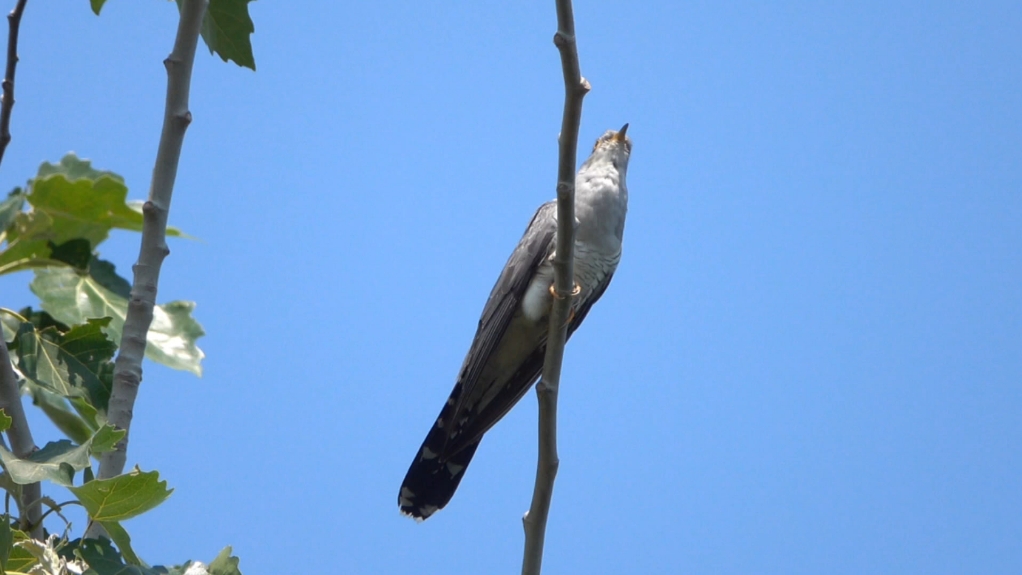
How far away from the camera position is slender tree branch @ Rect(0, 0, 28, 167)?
2018 millimetres

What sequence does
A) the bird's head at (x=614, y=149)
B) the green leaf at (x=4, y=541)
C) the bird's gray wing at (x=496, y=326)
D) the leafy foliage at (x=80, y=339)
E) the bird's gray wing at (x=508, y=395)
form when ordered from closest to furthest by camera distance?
the green leaf at (x=4, y=541)
the leafy foliage at (x=80, y=339)
the bird's gray wing at (x=496, y=326)
the bird's gray wing at (x=508, y=395)
the bird's head at (x=614, y=149)

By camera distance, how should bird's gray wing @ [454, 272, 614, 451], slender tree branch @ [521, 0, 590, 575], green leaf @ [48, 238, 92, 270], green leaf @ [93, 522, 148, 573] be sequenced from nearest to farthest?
green leaf @ [93, 522, 148, 573] < slender tree branch @ [521, 0, 590, 575] < green leaf @ [48, 238, 92, 270] < bird's gray wing @ [454, 272, 614, 451]

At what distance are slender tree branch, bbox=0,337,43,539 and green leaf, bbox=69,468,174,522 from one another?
0.18 metres

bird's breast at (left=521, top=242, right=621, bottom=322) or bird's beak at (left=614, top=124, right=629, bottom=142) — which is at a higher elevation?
bird's beak at (left=614, top=124, right=629, bottom=142)

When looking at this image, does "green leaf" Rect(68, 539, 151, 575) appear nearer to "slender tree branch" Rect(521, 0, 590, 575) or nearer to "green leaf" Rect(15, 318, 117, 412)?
"green leaf" Rect(15, 318, 117, 412)

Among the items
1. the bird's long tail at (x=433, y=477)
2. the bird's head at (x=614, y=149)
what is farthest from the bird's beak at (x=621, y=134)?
the bird's long tail at (x=433, y=477)

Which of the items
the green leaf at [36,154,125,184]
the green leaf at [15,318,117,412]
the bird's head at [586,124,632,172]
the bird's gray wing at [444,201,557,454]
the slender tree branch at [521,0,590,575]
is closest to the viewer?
the slender tree branch at [521,0,590,575]

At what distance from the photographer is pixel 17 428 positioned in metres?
2.02

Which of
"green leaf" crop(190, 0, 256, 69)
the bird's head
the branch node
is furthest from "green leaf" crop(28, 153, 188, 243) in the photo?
the bird's head

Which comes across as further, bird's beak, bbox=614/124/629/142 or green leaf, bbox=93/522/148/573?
bird's beak, bbox=614/124/629/142

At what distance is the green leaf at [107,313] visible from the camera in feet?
9.20

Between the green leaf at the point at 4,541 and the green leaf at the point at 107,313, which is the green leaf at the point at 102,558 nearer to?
the green leaf at the point at 4,541

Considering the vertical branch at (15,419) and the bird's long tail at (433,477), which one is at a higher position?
the bird's long tail at (433,477)

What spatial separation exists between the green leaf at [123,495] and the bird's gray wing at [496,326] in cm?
213
